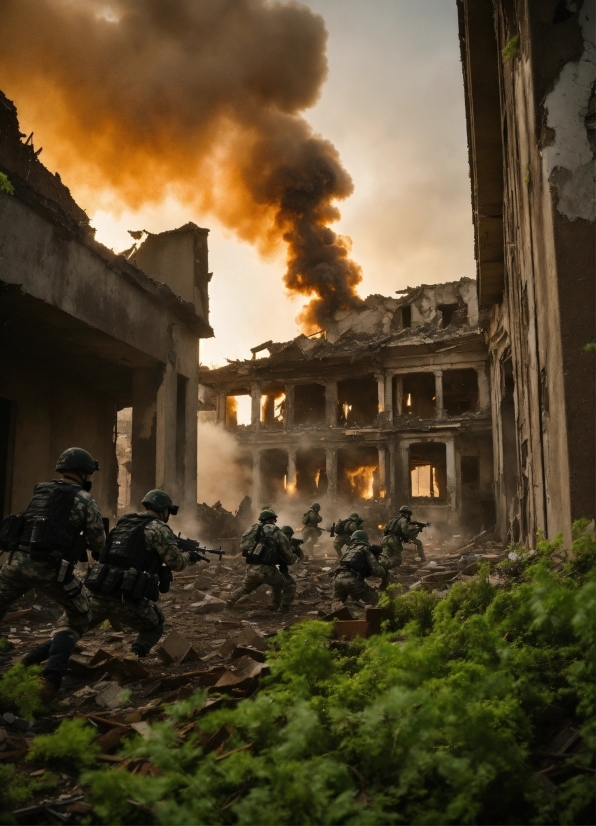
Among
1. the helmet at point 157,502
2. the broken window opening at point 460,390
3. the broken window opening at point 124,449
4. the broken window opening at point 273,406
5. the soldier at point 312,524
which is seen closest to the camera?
the helmet at point 157,502

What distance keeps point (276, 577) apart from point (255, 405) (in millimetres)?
22002

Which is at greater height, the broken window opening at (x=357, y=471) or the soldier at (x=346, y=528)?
the broken window opening at (x=357, y=471)

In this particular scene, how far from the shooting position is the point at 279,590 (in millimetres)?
8242

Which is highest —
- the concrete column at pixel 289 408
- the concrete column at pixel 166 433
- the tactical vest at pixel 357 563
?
the concrete column at pixel 289 408

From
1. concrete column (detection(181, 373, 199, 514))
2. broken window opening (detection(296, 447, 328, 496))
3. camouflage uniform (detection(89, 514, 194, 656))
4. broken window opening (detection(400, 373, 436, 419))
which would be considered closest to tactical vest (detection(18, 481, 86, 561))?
camouflage uniform (detection(89, 514, 194, 656))

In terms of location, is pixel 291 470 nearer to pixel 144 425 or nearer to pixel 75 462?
pixel 144 425

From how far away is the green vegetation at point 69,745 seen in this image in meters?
2.93

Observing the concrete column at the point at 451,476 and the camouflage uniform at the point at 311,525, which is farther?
the concrete column at the point at 451,476

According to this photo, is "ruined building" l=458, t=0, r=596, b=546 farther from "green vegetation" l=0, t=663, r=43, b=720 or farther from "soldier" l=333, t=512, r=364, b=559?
"soldier" l=333, t=512, r=364, b=559

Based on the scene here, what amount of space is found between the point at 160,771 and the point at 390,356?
2557cm

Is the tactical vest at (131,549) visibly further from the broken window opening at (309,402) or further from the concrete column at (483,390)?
the broken window opening at (309,402)

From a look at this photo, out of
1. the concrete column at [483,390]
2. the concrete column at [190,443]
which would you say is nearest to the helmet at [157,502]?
the concrete column at [190,443]

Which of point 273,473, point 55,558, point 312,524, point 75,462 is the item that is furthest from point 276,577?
point 273,473

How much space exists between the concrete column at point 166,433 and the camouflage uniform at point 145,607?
7.01 meters
